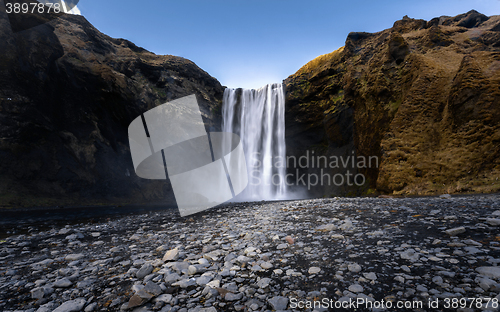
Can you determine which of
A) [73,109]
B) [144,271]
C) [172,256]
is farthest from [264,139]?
[144,271]

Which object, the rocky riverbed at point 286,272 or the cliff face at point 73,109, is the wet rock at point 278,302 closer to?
the rocky riverbed at point 286,272

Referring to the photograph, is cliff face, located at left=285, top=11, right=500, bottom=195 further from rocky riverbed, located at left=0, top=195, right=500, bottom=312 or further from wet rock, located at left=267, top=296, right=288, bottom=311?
wet rock, located at left=267, top=296, right=288, bottom=311

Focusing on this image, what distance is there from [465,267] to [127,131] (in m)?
28.8

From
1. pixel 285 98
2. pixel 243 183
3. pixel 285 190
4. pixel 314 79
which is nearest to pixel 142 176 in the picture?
pixel 243 183

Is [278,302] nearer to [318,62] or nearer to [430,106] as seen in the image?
[430,106]

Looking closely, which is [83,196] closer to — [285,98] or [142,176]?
[142,176]

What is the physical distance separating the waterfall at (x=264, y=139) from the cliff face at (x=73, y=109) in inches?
363

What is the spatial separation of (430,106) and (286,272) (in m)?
14.4

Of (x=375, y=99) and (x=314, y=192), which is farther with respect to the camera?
(x=314, y=192)

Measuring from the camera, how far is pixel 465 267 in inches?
90.5

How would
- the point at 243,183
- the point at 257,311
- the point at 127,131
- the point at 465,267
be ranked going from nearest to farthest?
the point at 257,311, the point at 465,267, the point at 127,131, the point at 243,183

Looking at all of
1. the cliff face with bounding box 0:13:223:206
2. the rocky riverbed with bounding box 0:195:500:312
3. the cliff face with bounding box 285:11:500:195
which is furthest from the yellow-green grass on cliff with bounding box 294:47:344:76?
the rocky riverbed with bounding box 0:195:500:312

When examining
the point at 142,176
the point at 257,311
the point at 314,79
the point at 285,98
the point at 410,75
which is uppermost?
the point at 314,79

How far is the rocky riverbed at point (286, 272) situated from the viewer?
201 centimetres
